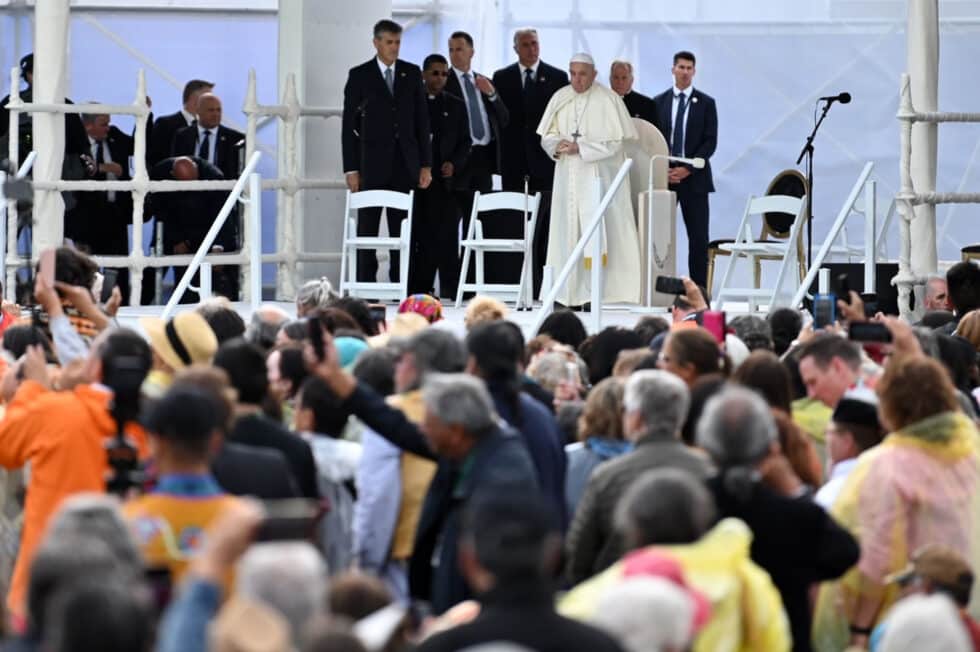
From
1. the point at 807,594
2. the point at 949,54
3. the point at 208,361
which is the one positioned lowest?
the point at 807,594

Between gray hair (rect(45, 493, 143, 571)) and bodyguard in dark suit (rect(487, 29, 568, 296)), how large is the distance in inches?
422

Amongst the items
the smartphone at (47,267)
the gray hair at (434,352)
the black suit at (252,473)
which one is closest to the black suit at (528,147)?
the smartphone at (47,267)

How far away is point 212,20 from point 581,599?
17.2 m

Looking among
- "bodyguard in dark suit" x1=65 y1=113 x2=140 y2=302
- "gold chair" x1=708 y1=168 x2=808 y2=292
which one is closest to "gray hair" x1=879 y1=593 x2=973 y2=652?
"gold chair" x1=708 y1=168 x2=808 y2=292

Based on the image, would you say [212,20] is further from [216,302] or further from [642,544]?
[642,544]

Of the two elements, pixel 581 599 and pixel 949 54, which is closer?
pixel 581 599

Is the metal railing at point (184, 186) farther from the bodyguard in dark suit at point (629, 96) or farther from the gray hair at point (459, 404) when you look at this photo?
the gray hair at point (459, 404)

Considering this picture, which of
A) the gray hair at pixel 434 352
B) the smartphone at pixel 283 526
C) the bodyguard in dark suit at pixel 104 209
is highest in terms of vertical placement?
the bodyguard in dark suit at pixel 104 209

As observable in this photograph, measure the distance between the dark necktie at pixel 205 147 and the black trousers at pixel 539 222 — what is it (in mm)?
1794

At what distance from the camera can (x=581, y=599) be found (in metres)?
4.38

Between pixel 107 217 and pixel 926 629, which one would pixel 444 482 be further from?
pixel 107 217

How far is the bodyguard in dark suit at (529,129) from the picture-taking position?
14.7m

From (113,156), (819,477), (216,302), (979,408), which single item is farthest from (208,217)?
(819,477)

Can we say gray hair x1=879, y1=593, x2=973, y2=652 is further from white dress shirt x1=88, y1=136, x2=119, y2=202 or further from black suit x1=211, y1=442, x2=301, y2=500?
white dress shirt x1=88, y1=136, x2=119, y2=202
